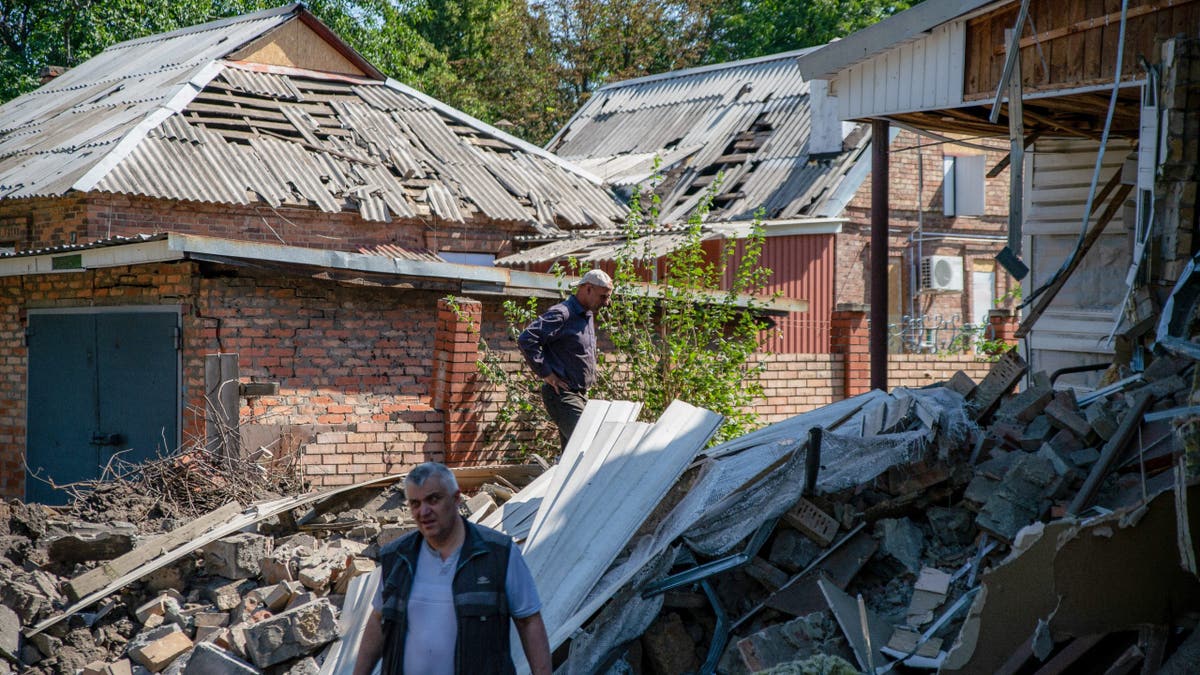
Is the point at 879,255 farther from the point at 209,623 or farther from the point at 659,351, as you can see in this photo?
the point at 209,623

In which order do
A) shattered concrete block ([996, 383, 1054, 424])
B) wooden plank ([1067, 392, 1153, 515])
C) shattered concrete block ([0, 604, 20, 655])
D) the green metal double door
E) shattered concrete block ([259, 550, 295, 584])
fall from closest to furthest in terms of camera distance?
wooden plank ([1067, 392, 1153, 515]), shattered concrete block ([996, 383, 1054, 424]), shattered concrete block ([0, 604, 20, 655]), shattered concrete block ([259, 550, 295, 584]), the green metal double door

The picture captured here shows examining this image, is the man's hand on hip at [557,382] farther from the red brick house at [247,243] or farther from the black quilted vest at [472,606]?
the black quilted vest at [472,606]

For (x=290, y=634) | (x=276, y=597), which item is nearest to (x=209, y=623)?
(x=276, y=597)

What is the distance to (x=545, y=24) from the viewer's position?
1151 inches

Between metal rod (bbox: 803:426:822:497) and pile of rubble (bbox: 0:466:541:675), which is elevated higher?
metal rod (bbox: 803:426:822:497)

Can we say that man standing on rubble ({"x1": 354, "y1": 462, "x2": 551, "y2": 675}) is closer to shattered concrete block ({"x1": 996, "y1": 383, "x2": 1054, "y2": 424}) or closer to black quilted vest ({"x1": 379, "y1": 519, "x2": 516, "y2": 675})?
black quilted vest ({"x1": 379, "y1": 519, "x2": 516, "y2": 675})

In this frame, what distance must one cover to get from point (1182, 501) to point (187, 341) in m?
7.49

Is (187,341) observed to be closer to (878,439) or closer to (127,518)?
(127,518)

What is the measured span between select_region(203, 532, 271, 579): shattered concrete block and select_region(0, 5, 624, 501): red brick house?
1462 millimetres

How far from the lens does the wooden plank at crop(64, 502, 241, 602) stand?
263 inches

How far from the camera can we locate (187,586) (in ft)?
23.1

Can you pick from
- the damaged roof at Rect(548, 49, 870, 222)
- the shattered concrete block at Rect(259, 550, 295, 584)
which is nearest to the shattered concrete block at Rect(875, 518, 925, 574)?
the shattered concrete block at Rect(259, 550, 295, 584)

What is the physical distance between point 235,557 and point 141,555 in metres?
0.55

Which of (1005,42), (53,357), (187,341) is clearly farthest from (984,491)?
(53,357)
